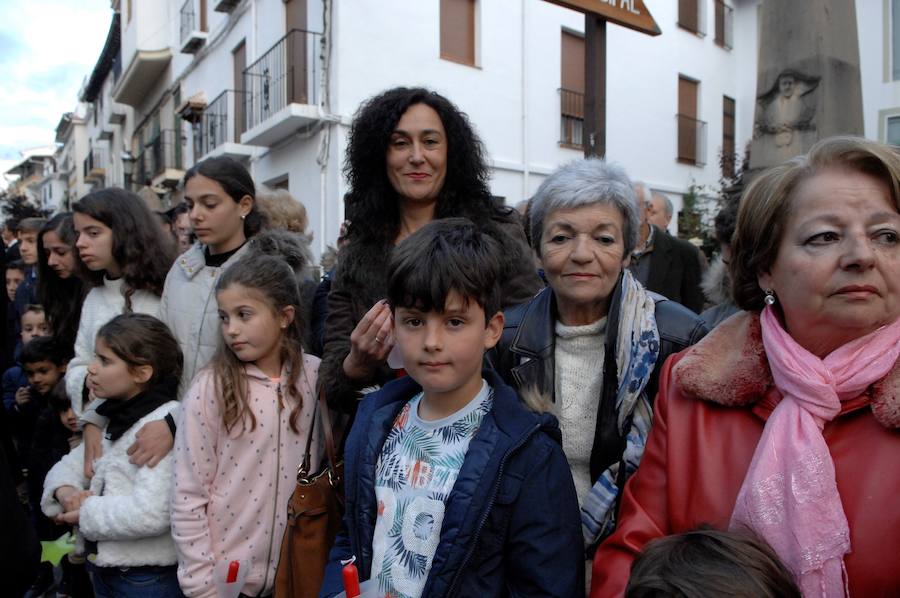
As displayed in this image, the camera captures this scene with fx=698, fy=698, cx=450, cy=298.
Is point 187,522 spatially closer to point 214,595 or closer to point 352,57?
point 214,595

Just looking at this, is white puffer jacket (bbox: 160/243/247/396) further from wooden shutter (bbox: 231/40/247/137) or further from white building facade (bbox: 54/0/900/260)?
wooden shutter (bbox: 231/40/247/137)

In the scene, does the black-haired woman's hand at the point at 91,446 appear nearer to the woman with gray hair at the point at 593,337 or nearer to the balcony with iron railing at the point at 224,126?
the woman with gray hair at the point at 593,337

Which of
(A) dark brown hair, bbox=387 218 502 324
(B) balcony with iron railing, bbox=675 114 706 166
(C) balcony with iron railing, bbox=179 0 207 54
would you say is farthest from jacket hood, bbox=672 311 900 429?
(C) balcony with iron railing, bbox=179 0 207 54

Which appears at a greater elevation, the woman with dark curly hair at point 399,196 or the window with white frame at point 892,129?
the window with white frame at point 892,129

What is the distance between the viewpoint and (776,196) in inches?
63.6

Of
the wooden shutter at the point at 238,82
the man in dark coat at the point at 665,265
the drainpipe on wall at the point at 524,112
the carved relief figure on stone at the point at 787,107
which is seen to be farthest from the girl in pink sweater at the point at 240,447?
the wooden shutter at the point at 238,82

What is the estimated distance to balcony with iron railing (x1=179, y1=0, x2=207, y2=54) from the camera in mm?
16188

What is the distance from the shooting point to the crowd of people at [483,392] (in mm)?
1469

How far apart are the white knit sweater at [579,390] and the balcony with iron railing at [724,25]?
17255 millimetres

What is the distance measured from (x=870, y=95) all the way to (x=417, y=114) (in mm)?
15257

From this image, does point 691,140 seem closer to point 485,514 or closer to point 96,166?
point 485,514

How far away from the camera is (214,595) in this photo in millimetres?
2500

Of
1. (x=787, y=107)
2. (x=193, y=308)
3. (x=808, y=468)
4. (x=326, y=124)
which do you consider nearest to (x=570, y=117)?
(x=326, y=124)

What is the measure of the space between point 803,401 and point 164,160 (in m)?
20.2
